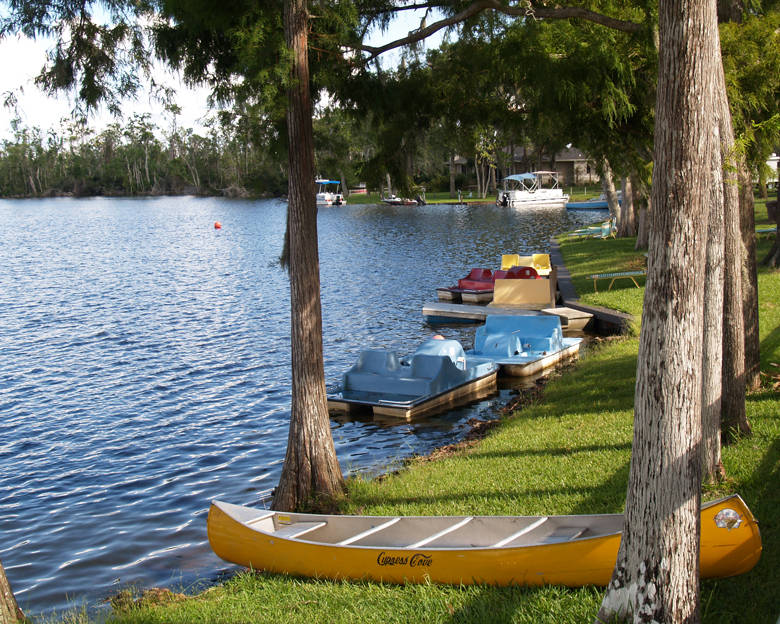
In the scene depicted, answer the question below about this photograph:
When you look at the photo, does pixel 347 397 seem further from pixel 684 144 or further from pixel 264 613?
pixel 684 144

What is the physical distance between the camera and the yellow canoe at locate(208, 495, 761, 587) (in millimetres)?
5531

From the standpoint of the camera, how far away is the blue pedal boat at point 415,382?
48.0ft

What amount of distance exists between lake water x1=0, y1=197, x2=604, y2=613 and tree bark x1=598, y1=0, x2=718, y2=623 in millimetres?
5548

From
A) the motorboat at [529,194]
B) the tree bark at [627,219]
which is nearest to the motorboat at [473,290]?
the tree bark at [627,219]

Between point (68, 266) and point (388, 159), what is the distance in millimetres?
36635

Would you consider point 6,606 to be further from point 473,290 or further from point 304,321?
point 473,290

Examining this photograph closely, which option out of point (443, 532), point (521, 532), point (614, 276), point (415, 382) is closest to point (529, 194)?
point (614, 276)

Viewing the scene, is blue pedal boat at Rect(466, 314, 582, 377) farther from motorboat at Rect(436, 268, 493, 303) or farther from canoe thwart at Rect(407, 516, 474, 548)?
canoe thwart at Rect(407, 516, 474, 548)

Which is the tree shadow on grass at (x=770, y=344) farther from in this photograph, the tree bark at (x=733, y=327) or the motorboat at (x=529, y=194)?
the motorboat at (x=529, y=194)

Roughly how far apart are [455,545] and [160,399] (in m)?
11.5

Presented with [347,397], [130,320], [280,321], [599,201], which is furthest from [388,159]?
[599,201]

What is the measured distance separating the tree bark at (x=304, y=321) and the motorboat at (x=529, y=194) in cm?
6770

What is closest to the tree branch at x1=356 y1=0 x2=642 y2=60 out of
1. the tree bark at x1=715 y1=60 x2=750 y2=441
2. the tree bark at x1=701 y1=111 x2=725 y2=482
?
the tree bark at x1=715 y1=60 x2=750 y2=441

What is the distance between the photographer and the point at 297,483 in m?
9.46
